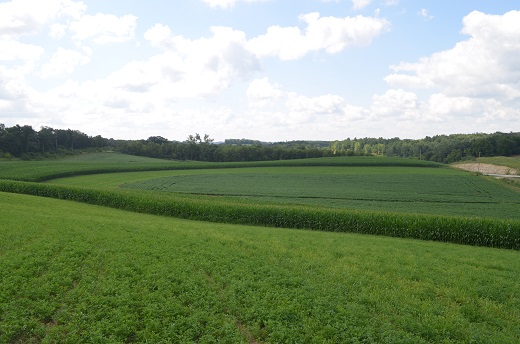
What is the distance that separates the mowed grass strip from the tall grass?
24.5 feet

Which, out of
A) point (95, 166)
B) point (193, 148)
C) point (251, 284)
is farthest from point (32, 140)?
point (251, 284)

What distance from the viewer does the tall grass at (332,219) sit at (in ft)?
81.3

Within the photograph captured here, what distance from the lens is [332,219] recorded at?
2830cm

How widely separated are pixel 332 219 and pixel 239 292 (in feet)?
57.2

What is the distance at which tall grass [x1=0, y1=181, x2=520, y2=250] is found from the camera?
2477 cm

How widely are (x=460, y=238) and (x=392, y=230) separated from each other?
4422 millimetres

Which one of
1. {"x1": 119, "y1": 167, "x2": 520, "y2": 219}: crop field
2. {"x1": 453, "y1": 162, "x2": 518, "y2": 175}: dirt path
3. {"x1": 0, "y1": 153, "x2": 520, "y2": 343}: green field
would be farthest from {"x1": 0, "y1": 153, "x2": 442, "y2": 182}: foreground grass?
{"x1": 0, "y1": 153, "x2": 520, "y2": 343}: green field

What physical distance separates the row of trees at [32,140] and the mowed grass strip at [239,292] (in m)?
90.8

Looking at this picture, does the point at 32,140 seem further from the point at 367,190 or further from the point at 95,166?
the point at 367,190

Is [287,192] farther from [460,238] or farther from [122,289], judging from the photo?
[122,289]

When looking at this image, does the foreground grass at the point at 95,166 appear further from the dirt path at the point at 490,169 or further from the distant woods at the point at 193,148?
the distant woods at the point at 193,148

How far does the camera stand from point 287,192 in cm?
4625

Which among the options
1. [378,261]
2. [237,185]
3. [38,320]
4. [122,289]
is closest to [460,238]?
[378,261]

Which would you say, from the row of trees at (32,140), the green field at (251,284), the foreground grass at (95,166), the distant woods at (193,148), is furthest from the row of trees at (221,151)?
the green field at (251,284)
